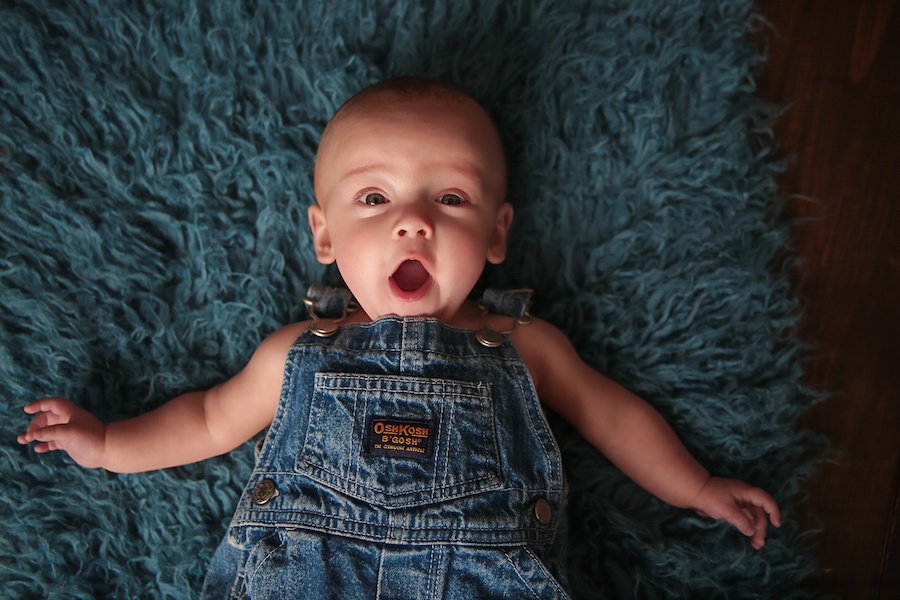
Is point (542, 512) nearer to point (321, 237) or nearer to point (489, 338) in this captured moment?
point (489, 338)

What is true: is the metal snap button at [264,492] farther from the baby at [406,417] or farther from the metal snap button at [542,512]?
the metal snap button at [542,512]

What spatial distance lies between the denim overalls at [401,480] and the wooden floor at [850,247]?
609 mm

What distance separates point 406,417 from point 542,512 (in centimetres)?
26

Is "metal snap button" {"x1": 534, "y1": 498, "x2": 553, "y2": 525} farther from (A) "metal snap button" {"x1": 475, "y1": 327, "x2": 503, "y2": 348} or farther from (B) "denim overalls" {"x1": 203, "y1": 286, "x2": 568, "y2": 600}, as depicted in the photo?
(A) "metal snap button" {"x1": 475, "y1": 327, "x2": 503, "y2": 348}

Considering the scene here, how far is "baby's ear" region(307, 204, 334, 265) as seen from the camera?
125 cm

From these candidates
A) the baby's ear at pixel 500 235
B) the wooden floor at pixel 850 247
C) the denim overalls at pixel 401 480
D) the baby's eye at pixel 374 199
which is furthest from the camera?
the wooden floor at pixel 850 247

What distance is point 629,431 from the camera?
126cm

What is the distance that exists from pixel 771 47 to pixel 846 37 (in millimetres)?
151

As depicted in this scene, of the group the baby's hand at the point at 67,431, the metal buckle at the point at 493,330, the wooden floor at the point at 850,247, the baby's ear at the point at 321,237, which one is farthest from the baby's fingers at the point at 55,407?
the wooden floor at the point at 850,247

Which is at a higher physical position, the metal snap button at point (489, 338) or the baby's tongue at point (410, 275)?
the baby's tongue at point (410, 275)

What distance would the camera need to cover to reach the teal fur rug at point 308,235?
1.28 metres

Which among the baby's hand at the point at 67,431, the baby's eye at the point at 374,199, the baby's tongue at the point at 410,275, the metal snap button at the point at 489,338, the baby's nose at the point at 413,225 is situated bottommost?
the baby's hand at the point at 67,431

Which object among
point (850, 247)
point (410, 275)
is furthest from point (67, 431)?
point (850, 247)

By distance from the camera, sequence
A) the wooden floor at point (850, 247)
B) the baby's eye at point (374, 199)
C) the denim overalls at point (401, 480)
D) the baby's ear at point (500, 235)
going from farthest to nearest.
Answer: the wooden floor at point (850, 247)
the baby's ear at point (500, 235)
the baby's eye at point (374, 199)
the denim overalls at point (401, 480)
